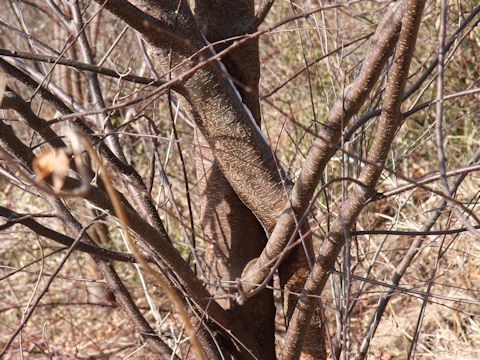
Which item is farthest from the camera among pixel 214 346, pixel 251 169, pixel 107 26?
pixel 107 26

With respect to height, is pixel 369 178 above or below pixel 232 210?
below

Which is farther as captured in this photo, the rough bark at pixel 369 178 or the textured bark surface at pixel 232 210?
the textured bark surface at pixel 232 210

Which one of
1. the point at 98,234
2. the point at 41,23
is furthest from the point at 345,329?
the point at 41,23

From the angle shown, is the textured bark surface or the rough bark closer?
the rough bark

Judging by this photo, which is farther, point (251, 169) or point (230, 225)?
point (230, 225)

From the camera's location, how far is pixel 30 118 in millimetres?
1469

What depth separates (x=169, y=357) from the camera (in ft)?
6.47

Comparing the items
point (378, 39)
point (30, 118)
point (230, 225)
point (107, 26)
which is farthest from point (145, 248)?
point (107, 26)

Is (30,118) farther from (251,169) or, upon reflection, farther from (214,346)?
(214,346)

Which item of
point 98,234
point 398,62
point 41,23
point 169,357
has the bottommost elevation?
point 169,357

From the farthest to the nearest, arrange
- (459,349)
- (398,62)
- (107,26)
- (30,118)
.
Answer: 1. (107,26)
2. (459,349)
3. (30,118)
4. (398,62)

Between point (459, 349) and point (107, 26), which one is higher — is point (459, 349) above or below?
below

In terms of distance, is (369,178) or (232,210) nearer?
(369,178)

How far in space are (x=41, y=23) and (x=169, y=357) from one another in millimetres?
4892
